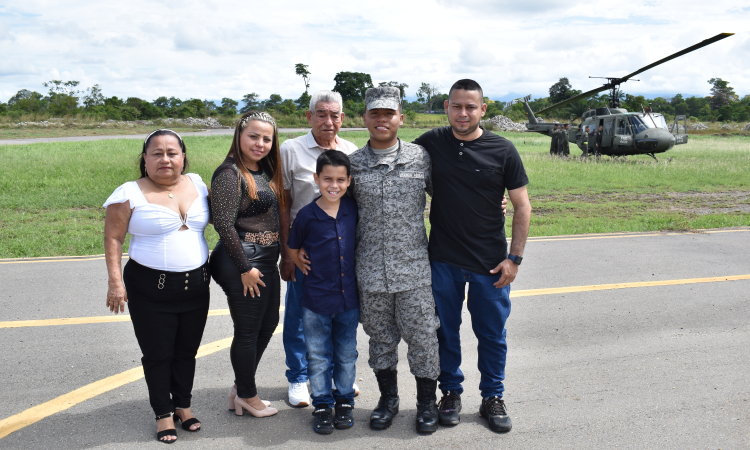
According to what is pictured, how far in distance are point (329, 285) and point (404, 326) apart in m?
0.52

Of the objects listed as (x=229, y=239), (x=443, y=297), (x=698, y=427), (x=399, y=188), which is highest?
(x=399, y=188)

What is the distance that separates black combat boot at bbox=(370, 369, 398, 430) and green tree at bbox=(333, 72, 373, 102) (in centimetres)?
6849

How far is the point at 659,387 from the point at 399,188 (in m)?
2.36

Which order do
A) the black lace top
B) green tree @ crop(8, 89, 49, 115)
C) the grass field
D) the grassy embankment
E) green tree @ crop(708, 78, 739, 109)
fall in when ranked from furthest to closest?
green tree @ crop(708, 78, 739, 109)
green tree @ crop(8, 89, 49, 115)
the grassy embankment
the grass field
the black lace top

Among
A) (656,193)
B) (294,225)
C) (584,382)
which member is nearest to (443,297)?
(294,225)

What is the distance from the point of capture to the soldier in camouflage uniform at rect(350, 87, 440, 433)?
335 cm

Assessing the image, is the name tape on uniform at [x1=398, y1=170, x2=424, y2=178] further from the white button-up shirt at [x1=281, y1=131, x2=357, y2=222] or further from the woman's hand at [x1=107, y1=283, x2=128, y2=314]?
the woman's hand at [x1=107, y1=283, x2=128, y2=314]

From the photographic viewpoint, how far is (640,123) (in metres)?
23.6

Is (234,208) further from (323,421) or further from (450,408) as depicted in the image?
(450,408)

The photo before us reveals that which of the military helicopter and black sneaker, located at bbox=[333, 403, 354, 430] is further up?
the military helicopter

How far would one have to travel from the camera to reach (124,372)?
4.25 meters

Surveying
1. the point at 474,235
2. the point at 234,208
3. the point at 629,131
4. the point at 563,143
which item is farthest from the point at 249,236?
the point at 563,143

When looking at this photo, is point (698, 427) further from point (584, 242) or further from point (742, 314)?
point (584, 242)

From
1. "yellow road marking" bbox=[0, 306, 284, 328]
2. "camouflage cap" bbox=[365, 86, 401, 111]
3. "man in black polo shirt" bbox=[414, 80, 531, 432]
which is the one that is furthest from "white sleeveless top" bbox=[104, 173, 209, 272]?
"yellow road marking" bbox=[0, 306, 284, 328]
